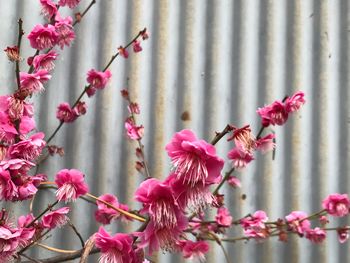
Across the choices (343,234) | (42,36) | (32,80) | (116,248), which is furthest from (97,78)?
(343,234)

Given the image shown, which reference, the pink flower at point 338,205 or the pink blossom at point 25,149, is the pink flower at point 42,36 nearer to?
the pink blossom at point 25,149

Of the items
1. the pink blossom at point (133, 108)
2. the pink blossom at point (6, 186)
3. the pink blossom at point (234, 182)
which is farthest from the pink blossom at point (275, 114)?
the pink blossom at point (6, 186)

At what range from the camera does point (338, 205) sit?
5.38 feet

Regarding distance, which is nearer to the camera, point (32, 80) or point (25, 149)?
point (25, 149)

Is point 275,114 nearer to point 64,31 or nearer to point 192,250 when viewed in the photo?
point 192,250

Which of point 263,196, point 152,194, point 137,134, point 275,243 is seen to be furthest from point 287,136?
point 152,194

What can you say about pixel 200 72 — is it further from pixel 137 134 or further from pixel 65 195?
pixel 65 195

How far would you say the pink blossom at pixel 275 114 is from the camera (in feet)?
4.65

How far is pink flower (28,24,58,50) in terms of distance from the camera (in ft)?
4.89

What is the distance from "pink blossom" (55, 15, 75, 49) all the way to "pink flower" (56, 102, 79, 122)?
194 millimetres

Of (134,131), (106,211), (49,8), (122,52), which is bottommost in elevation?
(106,211)

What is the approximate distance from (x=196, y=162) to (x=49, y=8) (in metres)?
0.90

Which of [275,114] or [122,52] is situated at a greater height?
[122,52]

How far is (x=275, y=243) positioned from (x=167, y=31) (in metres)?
0.81
